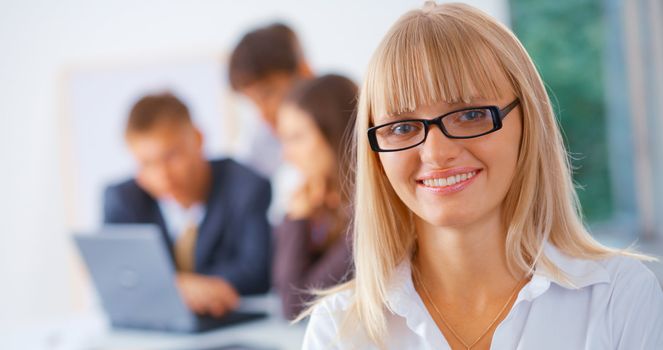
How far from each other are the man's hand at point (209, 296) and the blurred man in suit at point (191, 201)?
0.12m

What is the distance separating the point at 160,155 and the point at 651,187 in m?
2.30

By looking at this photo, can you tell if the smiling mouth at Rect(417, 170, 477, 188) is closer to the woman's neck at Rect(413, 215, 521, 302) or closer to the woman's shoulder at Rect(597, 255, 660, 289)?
the woman's neck at Rect(413, 215, 521, 302)

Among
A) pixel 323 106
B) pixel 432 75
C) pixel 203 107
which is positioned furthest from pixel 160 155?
pixel 432 75

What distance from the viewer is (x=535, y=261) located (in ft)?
4.73

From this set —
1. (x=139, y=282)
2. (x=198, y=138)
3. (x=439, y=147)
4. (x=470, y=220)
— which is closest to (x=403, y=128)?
(x=439, y=147)

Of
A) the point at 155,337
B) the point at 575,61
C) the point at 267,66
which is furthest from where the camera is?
the point at 575,61

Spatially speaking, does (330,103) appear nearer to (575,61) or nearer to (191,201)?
(191,201)

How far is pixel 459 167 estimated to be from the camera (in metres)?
1.38

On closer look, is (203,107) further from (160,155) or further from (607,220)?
(607,220)

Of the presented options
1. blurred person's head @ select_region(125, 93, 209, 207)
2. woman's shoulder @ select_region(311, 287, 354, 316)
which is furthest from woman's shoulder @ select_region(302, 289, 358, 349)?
blurred person's head @ select_region(125, 93, 209, 207)

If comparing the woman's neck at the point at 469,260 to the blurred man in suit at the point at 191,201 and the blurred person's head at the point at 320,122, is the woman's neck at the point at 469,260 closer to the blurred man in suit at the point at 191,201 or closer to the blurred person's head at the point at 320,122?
the blurred person's head at the point at 320,122

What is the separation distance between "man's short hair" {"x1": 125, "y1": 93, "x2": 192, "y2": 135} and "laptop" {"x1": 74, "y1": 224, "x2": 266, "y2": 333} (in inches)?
24.3

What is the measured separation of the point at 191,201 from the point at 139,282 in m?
0.77

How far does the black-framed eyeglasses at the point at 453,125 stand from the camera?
4.44ft
